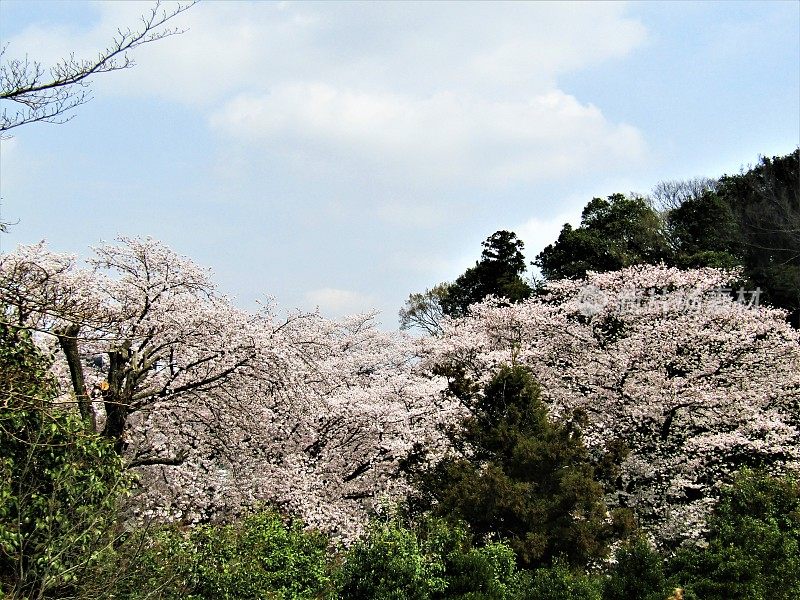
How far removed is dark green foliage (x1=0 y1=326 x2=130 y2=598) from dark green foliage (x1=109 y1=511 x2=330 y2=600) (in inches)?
38.2

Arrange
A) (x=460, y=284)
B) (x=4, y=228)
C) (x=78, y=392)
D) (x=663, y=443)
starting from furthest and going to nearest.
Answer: (x=460, y=284)
(x=663, y=443)
(x=78, y=392)
(x=4, y=228)

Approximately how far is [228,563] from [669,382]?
41.0 feet

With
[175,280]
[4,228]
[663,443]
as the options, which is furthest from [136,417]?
[663,443]

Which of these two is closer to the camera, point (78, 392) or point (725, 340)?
point (78, 392)

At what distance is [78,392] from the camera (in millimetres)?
13234

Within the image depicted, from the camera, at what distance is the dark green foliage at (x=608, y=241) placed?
127ft

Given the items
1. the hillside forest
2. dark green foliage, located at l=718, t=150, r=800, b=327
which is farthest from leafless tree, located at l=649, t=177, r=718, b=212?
the hillside forest

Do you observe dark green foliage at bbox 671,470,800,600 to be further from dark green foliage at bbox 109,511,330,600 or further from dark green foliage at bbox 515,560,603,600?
dark green foliage at bbox 109,511,330,600

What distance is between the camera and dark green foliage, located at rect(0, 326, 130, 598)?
349 inches

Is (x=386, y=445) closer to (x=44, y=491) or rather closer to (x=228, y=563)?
(x=228, y=563)

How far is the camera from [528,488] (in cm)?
1390

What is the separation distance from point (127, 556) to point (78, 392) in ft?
11.9

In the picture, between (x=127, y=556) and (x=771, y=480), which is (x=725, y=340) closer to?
(x=771, y=480)

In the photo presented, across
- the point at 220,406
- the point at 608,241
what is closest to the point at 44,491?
the point at 220,406
